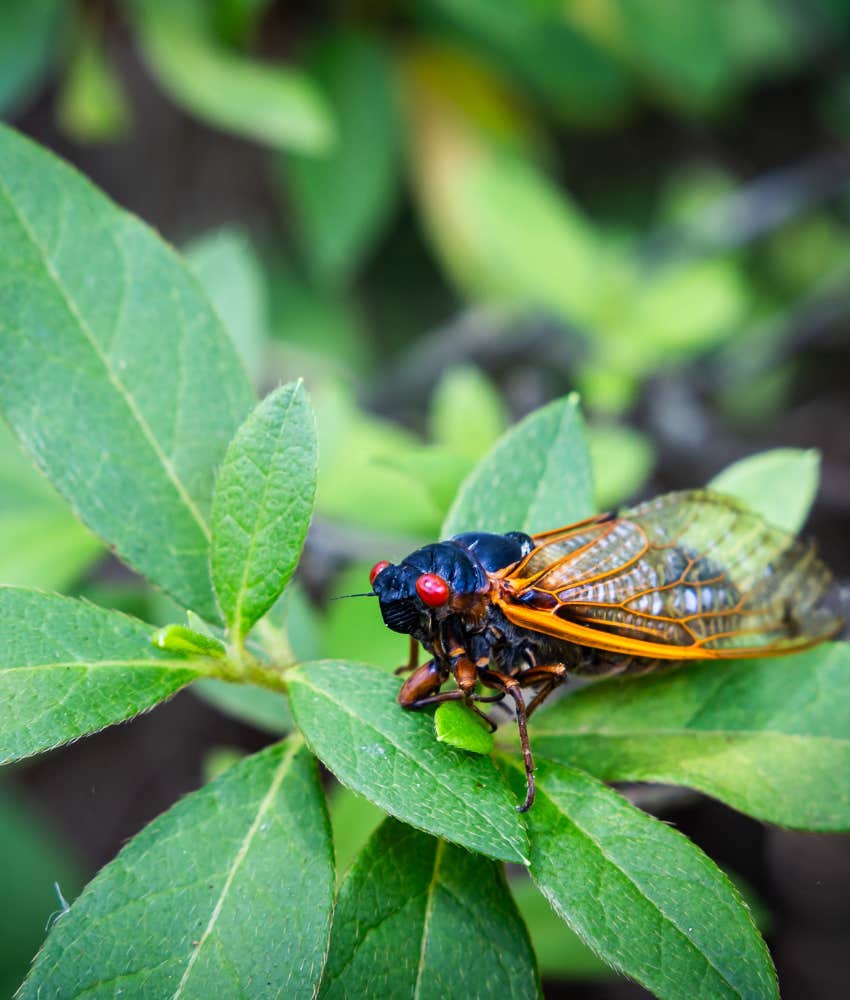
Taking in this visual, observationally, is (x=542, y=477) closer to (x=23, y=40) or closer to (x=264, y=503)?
(x=264, y=503)

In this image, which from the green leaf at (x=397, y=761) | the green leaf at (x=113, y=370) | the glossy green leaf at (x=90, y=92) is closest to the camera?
the green leaf at (x=397, y=761)

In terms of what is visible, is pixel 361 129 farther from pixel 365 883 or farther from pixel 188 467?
pixel 365 883

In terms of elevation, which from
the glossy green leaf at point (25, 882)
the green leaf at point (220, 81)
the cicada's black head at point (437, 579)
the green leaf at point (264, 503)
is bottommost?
the glossy green leaf at point (25, 882)

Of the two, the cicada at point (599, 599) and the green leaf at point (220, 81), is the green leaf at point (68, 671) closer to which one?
the cicada at point (599, 599)

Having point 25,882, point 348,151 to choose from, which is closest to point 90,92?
point 348,151

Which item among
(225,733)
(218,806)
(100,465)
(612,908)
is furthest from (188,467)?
(225,733)

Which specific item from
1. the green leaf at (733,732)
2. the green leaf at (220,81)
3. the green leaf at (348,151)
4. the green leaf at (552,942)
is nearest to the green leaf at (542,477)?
the green leaf at (733,732)
